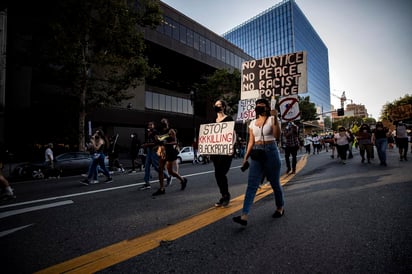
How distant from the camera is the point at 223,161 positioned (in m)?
3.61

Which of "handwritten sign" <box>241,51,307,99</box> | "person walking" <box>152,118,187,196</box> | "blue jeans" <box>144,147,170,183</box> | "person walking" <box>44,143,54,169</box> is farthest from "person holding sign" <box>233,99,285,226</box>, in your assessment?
"person walking" <box>44,143,54,169</box>

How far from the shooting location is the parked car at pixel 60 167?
31.8 ft

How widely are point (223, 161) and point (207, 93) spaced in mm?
25442

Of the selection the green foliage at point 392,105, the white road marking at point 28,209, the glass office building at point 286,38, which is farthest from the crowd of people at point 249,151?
the glass office building at point 286,38

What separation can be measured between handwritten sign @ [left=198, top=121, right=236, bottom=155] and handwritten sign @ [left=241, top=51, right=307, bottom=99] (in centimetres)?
288

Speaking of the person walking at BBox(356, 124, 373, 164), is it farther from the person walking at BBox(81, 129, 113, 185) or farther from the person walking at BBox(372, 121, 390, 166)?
the person walking at BBox(81, 129, 113, 185)

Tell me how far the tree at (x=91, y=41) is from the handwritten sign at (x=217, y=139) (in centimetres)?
1204

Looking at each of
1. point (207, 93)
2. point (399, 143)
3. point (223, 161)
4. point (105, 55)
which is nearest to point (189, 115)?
point (207, 93)

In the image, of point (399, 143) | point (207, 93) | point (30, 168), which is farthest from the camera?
point (207, 93)

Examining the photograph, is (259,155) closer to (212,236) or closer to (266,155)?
(266,155)

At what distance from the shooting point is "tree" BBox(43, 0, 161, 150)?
1266 centimetres

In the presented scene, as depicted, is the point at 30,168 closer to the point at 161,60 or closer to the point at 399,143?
the point at 399,143

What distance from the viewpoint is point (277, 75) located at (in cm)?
632

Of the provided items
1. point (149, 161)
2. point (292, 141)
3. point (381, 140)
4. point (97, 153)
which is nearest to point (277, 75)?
point (292, 141)
